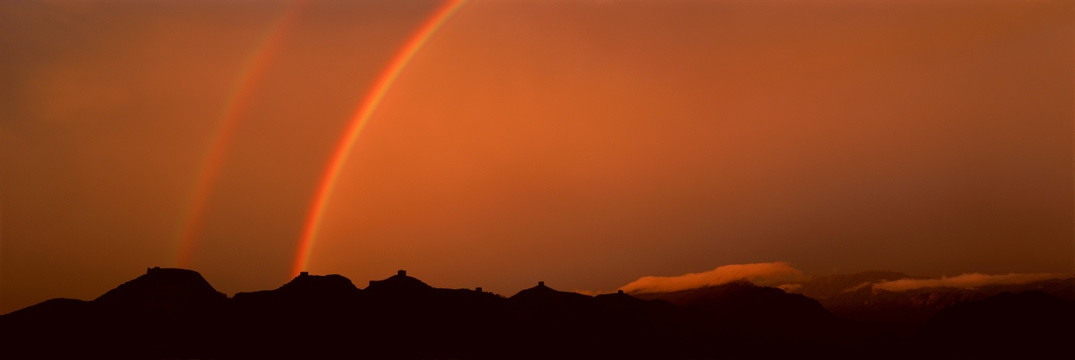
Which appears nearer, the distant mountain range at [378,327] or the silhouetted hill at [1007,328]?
the distant mountain range at [378,327]

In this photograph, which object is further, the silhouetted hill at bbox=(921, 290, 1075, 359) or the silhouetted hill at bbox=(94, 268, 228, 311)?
the silhouetted hill at bbox=(921, 290, 1075, 359)

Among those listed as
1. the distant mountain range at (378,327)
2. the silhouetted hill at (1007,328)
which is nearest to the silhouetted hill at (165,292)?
the distant mountain range at (378,327)

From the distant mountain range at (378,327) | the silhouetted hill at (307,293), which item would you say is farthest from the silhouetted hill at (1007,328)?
the silhouetted hill at (307,293)

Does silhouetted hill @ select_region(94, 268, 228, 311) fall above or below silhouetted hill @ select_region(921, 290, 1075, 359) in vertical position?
above

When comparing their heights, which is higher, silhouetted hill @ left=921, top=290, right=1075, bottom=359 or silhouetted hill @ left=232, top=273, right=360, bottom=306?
silhouetted hill @ left=232, top=273, right=360, bottom=306

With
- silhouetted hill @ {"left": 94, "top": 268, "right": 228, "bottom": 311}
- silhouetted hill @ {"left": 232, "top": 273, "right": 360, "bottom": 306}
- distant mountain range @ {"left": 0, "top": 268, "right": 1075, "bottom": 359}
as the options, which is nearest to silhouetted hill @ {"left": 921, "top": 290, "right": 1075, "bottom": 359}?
distant mountain range @ {"left": 0, "top": 268, "right": 1075, "bottom": 359}

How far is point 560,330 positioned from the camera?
13975cm

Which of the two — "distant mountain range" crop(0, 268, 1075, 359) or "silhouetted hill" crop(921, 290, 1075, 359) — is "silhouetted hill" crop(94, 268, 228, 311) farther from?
"silhouetted hill" crop(921, 290, 1075, 359)

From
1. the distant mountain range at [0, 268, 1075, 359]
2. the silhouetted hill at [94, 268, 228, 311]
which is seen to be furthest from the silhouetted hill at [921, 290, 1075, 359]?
the silhouetted hill at [94, 268, 228, 311]

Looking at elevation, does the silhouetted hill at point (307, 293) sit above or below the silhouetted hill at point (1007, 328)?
above

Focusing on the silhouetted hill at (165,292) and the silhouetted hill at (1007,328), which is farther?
the silhouetted hill at (1007,328)

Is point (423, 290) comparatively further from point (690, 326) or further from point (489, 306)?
point (690, 326)

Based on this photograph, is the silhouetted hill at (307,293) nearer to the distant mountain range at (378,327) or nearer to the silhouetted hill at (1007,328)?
the distant mountain range at (378,327)

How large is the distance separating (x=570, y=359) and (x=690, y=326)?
5973 centimetres
